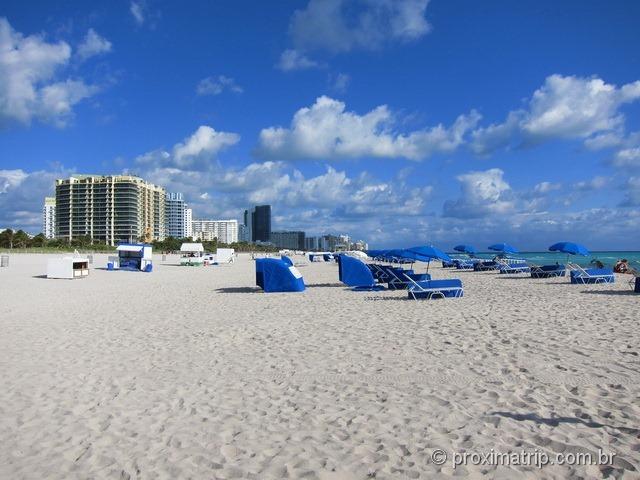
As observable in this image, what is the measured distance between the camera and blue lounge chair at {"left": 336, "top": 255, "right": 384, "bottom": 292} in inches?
682

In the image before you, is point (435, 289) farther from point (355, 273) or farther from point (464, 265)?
point (464, 265)

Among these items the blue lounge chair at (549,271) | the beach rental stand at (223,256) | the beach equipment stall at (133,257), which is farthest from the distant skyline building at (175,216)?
the blue lounge chair at (549,271)

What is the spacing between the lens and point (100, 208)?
13362 cm

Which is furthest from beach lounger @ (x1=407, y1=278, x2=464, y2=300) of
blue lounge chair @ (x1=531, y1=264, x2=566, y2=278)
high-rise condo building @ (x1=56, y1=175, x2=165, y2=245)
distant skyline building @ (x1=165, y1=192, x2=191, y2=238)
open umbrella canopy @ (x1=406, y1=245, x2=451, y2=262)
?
distant skyline building @ (x1=165, y1=192, x2=191, y2=238)

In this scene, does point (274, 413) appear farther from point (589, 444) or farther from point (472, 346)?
point (472, 346)

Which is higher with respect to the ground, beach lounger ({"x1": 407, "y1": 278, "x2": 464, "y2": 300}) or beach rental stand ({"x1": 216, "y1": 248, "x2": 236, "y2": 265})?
beach rental stand ({"x1": 216, "y1": 248, "x2": 236, "y2": 265})

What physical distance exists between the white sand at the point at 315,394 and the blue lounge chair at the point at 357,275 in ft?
21.1

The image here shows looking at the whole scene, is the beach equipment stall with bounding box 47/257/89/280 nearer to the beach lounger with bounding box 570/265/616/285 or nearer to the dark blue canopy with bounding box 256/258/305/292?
the dark blue canopy with bounding box 256/258/305/292

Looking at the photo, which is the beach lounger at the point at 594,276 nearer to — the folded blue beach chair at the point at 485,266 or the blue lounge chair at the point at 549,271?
the blue lounge chair at the point at 549,271

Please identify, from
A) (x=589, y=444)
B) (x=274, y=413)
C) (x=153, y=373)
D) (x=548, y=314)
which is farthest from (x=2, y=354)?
(x=548, y=314)

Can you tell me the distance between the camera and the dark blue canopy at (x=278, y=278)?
1694 centimetres

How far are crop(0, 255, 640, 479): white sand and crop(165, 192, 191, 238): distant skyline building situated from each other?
17043 centimetres

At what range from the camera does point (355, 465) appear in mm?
3658

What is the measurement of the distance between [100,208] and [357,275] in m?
132
